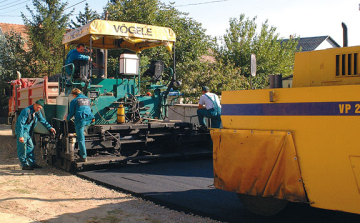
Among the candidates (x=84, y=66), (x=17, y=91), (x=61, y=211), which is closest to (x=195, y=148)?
(x=84, y=66)

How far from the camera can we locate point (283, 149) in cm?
415

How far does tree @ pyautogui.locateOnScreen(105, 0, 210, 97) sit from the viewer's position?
19.7 meters

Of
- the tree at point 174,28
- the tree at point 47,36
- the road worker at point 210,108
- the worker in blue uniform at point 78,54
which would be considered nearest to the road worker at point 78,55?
the worker in blue uniform at point 78,54

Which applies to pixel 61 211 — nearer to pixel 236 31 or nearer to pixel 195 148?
pixel 195 148

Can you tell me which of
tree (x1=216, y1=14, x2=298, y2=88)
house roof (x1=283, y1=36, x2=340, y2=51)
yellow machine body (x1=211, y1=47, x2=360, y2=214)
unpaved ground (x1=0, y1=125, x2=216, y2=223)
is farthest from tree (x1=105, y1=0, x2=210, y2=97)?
house roof (x1=283, y1=36, x2=340, y2=51)

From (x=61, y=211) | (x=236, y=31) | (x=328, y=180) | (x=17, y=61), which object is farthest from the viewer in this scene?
(x=236, y=31)

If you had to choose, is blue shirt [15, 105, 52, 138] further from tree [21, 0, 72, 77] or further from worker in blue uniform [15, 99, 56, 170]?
tree [21, 0, 72, 77]

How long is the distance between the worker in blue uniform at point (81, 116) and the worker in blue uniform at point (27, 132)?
0.88 meters

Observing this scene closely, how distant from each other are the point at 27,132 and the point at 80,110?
5.40ft

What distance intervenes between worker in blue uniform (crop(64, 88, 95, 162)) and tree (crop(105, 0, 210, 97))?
33.3ft

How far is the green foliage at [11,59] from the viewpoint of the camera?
24078mm

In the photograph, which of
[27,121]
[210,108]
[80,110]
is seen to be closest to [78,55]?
[80,110]

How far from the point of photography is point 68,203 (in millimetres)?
5863

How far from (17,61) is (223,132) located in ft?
72.9
